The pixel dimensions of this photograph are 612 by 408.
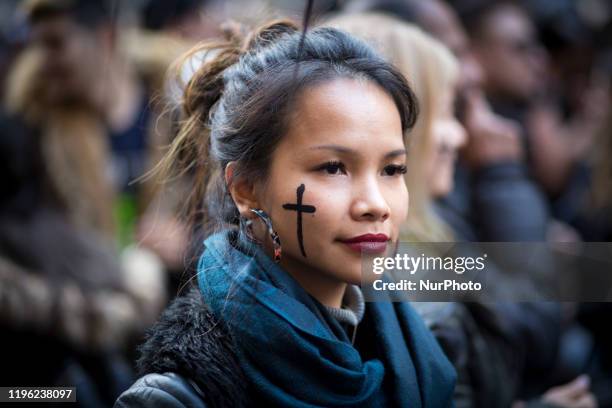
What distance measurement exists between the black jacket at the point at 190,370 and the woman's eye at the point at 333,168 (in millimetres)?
414

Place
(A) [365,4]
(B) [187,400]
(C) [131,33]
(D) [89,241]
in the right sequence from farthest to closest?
(C) [131,33], (D) [89,241], (A) [365,4], (B) [187,400]

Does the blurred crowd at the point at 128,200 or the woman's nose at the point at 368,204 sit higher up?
the blurred crowd at the point at 128,200

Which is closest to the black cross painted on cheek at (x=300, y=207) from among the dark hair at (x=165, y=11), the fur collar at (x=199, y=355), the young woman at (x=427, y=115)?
the fur collar at (x=199, y=355)

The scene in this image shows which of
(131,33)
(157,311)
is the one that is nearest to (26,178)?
(157,311)

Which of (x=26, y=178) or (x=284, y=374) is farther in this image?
(x=26, y=178)

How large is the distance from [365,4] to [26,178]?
1.61 meters

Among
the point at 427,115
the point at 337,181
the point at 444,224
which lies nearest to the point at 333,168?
the point at 337,181

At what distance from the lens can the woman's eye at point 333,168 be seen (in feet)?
6.87

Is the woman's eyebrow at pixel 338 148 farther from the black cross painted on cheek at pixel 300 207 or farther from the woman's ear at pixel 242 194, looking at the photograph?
the woman's ear at pixel 242 194

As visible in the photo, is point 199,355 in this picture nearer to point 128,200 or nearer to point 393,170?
point 393,170

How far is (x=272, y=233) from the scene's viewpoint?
2.15m

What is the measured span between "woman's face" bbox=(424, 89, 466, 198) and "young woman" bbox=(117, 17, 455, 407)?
123 cm

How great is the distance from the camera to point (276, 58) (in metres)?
2.21

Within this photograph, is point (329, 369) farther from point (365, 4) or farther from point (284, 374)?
point (365, 4)
